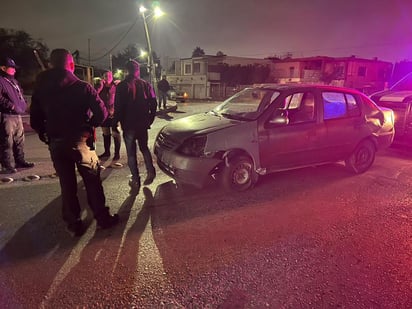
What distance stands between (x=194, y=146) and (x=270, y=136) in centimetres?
120

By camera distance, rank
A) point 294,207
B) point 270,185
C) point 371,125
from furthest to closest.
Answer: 1. point 371,125
2. point 270,185
3. point 294,207

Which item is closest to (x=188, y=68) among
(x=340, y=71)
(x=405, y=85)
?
(x=340, y=71)

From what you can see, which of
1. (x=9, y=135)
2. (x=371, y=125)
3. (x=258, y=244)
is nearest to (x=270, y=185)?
(x=258, y=244)

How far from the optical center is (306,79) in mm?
41688

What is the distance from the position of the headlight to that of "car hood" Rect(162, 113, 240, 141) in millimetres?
81

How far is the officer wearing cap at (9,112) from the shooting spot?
505 centimetres

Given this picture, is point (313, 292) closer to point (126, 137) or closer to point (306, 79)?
point (126, 137)

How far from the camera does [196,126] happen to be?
15.4 feet

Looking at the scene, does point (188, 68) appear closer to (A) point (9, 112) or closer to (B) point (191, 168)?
(A) point (9, 112)

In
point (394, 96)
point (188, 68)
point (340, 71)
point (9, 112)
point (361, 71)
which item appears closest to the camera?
point (9, 112)

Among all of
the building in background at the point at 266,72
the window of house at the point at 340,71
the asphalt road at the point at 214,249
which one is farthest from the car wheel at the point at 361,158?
the window of house at the point at 340,71

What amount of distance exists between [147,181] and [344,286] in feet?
10.9

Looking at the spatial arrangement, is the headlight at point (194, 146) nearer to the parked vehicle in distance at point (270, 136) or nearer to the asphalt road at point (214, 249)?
the parked vehicle in distance at point (270, 136)

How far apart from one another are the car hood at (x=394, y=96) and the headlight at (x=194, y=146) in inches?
233
